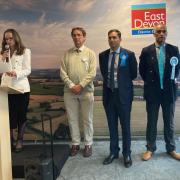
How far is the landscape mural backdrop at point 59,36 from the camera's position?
13.4ft

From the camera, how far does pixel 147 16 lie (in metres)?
4.00

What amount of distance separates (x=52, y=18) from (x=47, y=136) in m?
1.65

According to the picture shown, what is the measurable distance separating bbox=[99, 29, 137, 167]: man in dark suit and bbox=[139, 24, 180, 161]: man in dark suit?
0.19 metres

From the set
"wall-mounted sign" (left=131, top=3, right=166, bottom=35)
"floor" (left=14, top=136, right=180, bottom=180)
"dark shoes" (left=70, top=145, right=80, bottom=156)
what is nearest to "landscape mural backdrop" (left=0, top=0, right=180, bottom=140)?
"wall-mounted sign" (left=131, top=3, right=166, bottom=35)

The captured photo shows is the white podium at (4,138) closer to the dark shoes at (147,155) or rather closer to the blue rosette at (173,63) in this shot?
the dark shoes at (147,155)

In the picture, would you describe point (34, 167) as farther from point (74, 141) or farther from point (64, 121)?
point (64, 121)

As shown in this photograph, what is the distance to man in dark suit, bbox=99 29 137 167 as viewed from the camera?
3.21m

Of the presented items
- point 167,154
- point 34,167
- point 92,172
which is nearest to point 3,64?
point 34,167

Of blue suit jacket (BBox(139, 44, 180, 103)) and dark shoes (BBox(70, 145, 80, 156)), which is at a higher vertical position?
blue suit jacket (BBox(139, 44, 180, 103))

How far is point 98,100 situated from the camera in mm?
4219

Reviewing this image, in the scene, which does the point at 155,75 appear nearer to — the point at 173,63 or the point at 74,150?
the point at 173,63

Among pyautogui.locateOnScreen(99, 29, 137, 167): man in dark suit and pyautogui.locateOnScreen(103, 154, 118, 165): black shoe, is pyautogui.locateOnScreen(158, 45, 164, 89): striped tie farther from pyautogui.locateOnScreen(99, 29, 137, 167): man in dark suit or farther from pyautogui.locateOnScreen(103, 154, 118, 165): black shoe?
pyautogui.locateOnScreen(103, 154, 118, 165): black shoe

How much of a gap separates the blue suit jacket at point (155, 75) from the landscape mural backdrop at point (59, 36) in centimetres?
79

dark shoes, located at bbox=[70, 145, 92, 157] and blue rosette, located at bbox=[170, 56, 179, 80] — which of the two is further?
dark shoes, located at bbox=[70, 145, 92, 157]
